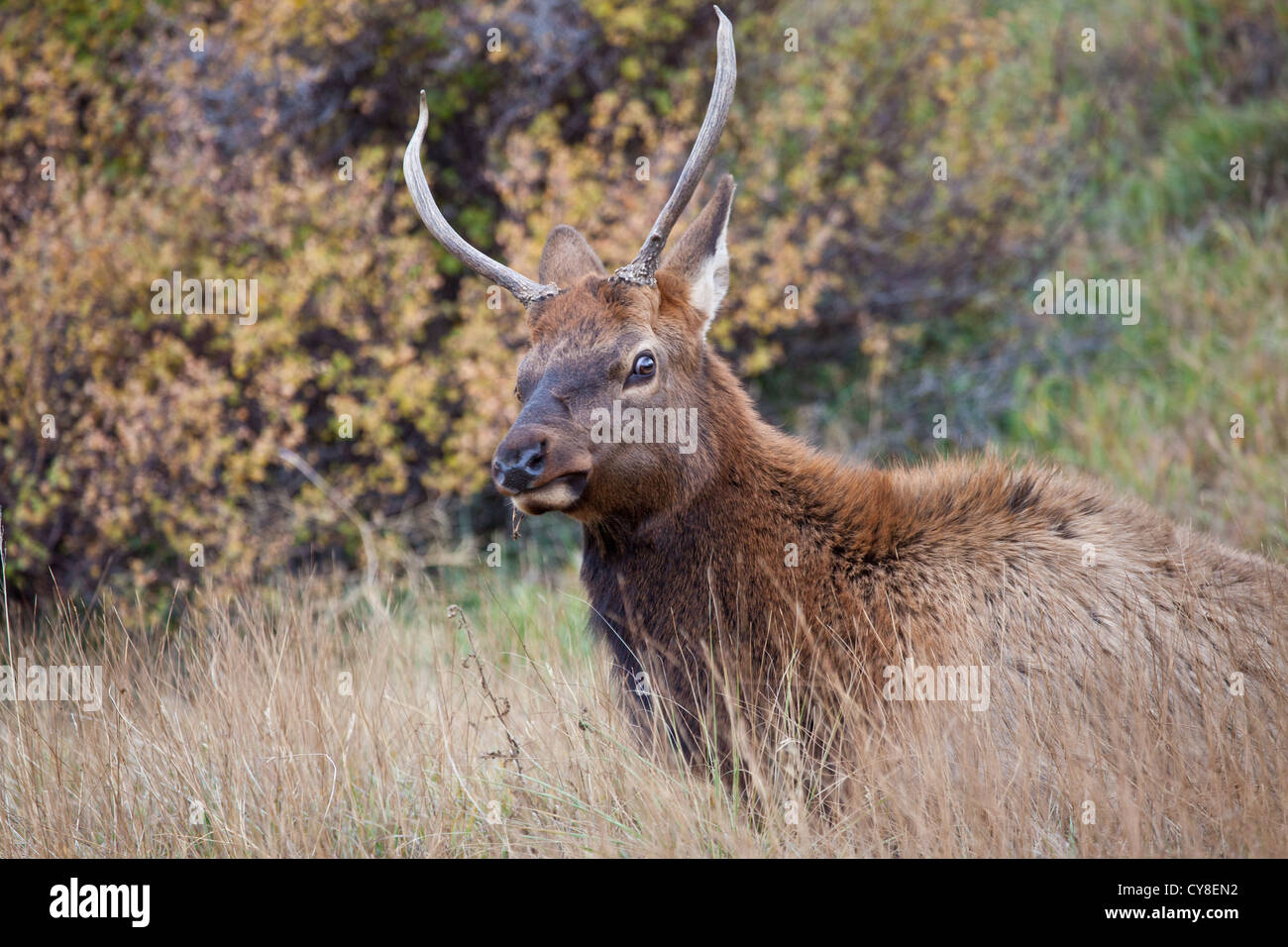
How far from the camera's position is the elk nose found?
4234 millimetres

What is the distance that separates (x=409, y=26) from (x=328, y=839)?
649 centimetres

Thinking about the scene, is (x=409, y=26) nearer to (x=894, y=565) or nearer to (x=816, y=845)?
(x=894, y=565)

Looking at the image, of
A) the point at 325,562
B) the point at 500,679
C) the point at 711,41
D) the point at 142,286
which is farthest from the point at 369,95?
the point at 500,679

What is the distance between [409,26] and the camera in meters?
9.06

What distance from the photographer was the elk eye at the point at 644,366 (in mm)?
4699

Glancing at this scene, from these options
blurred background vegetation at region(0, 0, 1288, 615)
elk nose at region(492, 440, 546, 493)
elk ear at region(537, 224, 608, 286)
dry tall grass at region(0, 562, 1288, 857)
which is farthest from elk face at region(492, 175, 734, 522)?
blurred background vegetation at region(0, 0, 1288, 615)

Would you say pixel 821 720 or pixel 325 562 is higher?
pixel 325 562

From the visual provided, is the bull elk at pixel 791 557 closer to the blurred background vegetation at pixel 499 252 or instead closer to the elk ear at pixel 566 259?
the elk ear at pixel 566 259

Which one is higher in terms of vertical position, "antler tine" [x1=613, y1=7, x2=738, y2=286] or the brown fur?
"antler tine" [x1=613, y1=7, x2=738, y2=286]

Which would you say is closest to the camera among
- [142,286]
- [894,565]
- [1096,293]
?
[894,565]

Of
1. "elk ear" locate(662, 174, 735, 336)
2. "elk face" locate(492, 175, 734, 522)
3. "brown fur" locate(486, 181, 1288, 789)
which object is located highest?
"elk ear" locate(662, 174, 735, 336)

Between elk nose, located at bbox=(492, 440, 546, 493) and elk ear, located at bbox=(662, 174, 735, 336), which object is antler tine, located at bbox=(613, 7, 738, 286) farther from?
elk nose, located at bbox=(492, 440, 546, 493)

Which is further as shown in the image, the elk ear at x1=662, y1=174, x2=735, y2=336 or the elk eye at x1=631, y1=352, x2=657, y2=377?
the elk ear at x1=662, y1=174, x2=735, y2=336
